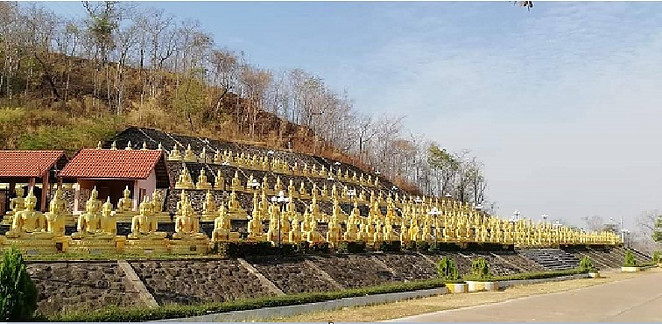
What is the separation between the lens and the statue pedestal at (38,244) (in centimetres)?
1183

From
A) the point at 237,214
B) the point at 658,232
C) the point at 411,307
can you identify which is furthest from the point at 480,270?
the point at 658,232

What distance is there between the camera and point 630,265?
33094 mm

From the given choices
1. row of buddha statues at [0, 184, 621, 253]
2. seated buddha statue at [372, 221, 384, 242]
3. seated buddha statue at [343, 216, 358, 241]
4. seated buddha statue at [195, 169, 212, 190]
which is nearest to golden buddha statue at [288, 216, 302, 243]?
row of buddha statues at [0, 184, 621, 253]

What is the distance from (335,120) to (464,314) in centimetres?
3996

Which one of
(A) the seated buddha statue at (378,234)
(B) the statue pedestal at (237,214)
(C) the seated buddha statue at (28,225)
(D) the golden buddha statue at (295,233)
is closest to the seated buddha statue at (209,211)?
(B) the statue pedestal at (237,214)

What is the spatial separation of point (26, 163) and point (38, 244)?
7.98m

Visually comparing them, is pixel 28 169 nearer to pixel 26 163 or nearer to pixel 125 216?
pixel 26 163

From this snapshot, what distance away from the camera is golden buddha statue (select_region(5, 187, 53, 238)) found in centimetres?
1196

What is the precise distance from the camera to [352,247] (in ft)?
60.8

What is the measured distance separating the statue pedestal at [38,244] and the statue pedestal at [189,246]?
90.2 inches

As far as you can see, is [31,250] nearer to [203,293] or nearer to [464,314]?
[203,293]

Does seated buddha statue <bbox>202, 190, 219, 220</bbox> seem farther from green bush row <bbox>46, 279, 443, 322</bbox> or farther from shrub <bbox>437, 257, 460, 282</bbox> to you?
shrub <bbox>437, 257, 460, 282</bbox>

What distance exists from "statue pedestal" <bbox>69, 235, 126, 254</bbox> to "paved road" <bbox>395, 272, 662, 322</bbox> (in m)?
6.26

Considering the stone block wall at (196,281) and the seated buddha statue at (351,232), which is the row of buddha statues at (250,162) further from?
the stone block wall at (196,281)
